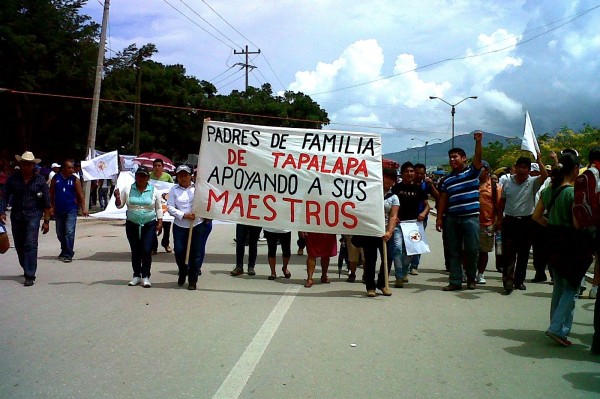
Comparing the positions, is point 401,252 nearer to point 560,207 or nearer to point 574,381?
point 560,207

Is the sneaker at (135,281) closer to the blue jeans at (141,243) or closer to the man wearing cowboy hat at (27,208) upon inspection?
the blue jeans at (141,243)

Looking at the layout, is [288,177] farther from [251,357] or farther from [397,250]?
[251,357]

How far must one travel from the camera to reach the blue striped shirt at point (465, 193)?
8.33 m

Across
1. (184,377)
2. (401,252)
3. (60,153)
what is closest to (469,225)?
(401,252)

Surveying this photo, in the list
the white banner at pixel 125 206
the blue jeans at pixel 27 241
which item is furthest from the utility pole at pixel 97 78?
the blue jeans at pixel 27 241

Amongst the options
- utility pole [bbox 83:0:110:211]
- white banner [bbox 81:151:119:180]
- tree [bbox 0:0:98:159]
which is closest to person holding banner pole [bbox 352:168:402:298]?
white banner [bbox 81:151:119:180]

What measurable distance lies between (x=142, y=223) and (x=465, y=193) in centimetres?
461

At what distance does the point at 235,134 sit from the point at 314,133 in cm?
117

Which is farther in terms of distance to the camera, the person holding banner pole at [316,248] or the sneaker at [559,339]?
the person holding banner pole at [316,248]

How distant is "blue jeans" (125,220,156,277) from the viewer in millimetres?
8406

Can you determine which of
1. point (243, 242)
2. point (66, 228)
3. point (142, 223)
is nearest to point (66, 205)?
point (66, 228)

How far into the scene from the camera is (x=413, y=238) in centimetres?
904

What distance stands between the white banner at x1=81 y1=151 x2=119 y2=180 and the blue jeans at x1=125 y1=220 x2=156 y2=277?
11.8 m

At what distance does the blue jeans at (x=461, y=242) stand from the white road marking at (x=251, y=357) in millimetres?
2597
